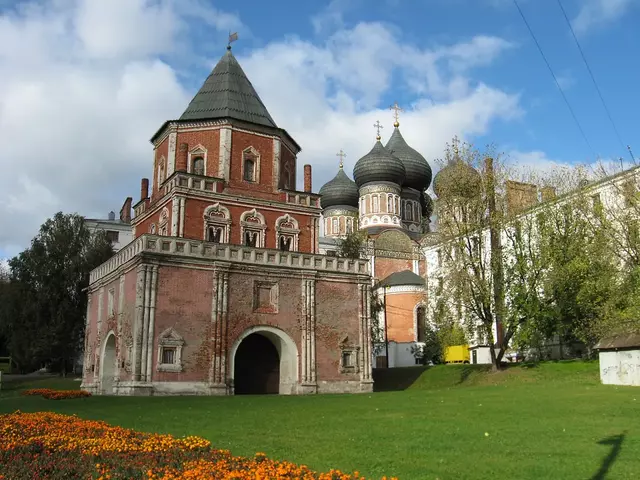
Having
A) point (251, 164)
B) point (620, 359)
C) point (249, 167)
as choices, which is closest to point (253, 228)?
point (249, 167)

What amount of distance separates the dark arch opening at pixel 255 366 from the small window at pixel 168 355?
459cm

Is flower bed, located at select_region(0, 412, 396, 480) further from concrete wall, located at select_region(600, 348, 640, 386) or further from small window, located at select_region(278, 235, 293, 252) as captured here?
small window, located at select_region(278, 235, 293, 252)

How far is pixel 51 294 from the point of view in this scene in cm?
4253

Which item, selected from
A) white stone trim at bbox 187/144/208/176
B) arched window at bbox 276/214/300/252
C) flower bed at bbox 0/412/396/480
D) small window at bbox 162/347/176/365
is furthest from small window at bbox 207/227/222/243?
flower bed at bbox 0/412/396/480

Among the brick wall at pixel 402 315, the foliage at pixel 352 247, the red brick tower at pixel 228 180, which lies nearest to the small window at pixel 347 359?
the red brick tower at pixel 228 180

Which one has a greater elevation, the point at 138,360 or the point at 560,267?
the point at 560,267

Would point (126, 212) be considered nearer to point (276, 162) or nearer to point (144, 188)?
point (144, 188)

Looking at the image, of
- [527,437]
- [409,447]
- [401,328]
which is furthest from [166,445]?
[401,328]

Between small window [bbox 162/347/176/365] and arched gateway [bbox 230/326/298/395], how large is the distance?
3509mm

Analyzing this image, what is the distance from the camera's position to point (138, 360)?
24.1 m

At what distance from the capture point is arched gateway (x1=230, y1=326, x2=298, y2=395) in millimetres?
27594

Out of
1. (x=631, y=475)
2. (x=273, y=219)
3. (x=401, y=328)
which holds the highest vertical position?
(x=273, y=219)

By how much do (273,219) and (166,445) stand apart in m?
21.6

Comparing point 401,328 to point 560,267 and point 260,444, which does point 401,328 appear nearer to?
point 560,267
